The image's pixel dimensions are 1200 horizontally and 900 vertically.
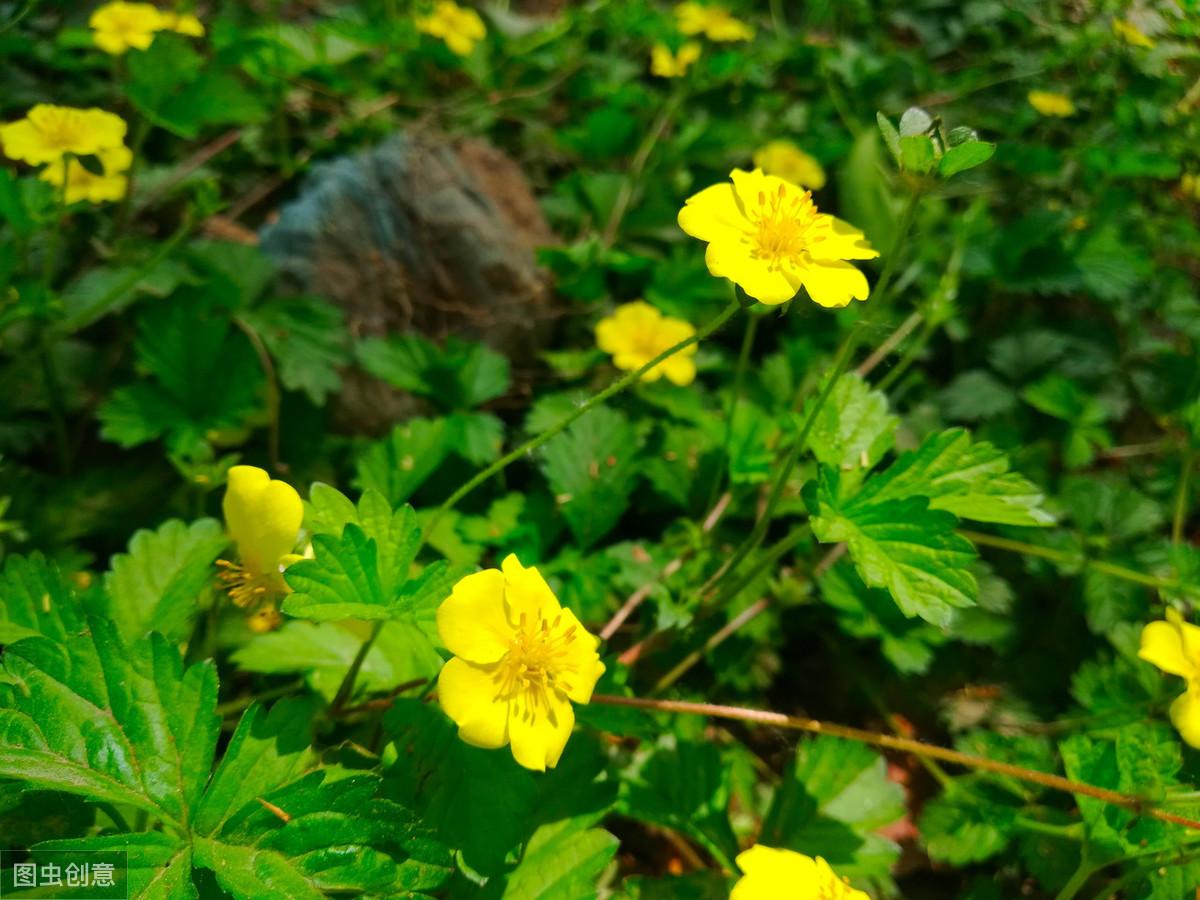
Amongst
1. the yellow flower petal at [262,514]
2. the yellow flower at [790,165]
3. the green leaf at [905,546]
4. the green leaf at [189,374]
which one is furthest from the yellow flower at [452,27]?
the green leaf at [905,546]

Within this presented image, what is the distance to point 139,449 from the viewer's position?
1.99 m

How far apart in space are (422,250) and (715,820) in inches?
69.4

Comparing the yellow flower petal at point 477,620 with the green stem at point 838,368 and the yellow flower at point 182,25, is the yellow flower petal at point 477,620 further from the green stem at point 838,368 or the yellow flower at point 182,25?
the yellow flower at point 182,25

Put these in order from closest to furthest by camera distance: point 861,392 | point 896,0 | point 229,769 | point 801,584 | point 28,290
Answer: point 229,769, point 861,392, point 28,290, point 801,584, point 896,0

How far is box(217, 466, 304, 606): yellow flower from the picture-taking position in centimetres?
121

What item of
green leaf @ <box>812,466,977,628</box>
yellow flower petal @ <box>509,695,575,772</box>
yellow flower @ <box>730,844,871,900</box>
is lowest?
yellow flower @ <box>730,844,871,900</box>

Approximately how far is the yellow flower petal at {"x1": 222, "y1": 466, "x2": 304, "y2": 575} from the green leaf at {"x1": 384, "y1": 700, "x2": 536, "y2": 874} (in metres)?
0.31

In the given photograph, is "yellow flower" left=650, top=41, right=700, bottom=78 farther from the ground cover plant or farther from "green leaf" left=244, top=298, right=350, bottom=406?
"green leaf" left=244, top=298, right=350, bottom=406

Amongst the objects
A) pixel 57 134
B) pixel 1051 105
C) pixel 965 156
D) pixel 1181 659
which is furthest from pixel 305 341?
pixel 1051 105

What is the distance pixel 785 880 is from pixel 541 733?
0.41 metres

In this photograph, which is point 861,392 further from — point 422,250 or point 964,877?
point 422,250

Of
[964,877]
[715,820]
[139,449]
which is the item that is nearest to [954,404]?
[964,877]

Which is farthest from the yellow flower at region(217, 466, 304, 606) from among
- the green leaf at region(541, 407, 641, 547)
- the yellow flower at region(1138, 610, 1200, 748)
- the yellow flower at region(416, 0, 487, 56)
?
the yellow flower at region(416, 0, 487, 56)

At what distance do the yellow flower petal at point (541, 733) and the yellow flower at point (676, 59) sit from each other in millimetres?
2505
